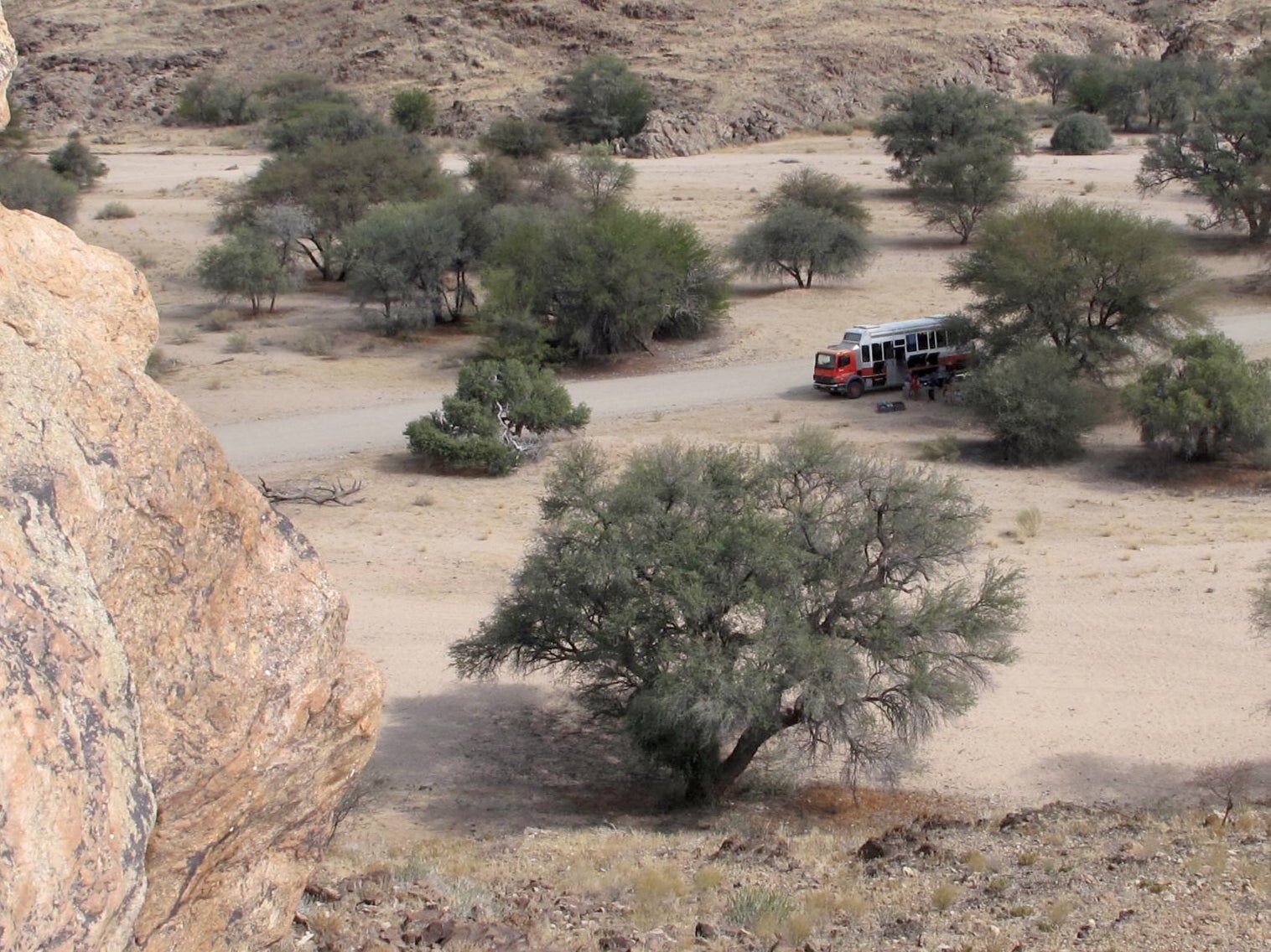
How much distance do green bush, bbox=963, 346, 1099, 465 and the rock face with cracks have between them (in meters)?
22.6

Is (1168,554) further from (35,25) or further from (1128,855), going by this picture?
(35,25)

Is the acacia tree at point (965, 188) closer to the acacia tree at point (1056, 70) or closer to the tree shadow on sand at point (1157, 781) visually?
the acacia tree at point (1056, 70)

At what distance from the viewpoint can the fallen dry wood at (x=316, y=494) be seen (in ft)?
80.5

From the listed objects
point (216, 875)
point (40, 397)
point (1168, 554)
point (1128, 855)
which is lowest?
point (1168, 554)

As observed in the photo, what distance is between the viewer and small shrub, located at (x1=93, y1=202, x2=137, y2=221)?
52688mm

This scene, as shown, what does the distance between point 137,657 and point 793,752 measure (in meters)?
10.9

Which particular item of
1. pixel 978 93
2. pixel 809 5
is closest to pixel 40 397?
pixel 978 93

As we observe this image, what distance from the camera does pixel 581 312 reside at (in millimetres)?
35344

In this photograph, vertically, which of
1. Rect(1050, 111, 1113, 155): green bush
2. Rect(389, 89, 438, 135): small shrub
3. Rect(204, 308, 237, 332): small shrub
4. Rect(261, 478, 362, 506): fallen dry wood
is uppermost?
Rect(389, 89, 438, 135): small shrub

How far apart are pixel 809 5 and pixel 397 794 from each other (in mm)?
80108

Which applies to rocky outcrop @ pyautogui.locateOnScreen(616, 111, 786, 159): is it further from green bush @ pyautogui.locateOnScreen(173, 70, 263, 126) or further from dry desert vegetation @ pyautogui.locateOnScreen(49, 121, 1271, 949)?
dry desert vegetation @ pyautogui.locateOnScreen(49, 121, 1271, 949)

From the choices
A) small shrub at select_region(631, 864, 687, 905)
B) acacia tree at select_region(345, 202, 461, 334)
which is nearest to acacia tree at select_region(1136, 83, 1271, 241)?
acacia tree at select_region(345, 202, 461, 334)

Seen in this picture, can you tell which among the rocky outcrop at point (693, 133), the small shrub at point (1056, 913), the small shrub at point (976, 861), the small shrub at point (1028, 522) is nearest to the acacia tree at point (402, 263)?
the small shrub at point (1028, 522)

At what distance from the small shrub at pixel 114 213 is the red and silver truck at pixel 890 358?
3206 centimetres
